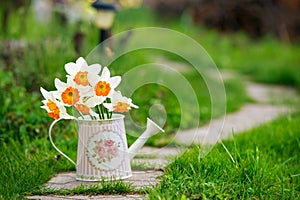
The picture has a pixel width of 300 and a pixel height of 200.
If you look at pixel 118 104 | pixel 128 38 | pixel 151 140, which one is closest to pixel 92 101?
pixel 118 104

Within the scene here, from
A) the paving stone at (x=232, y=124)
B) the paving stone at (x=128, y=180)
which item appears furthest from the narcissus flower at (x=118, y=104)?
the paving stone at (x=232, y=124)

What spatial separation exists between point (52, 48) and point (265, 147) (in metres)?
2.32

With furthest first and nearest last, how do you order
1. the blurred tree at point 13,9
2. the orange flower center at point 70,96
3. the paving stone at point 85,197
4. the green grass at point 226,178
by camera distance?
the blurred tree at point 13,9 < the orange flower center at point 70,96 < the paving stone at point 85,197 < the green grass at point 226,178

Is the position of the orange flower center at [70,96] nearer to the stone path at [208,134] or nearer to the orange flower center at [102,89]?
the orange flower center at [102,89]

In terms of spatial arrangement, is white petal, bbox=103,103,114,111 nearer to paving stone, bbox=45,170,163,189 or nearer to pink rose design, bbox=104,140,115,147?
pink rose design, bbox=104,140,115,147

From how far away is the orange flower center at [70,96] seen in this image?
308 centimetres

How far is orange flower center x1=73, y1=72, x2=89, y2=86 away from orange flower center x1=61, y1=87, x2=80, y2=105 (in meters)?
0.04

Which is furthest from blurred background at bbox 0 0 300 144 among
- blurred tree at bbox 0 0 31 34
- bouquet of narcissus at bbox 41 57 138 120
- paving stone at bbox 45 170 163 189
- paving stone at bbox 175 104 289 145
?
bouquet of narcissus at bbox 41 57 138 120

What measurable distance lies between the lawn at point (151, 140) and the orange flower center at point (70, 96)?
437mm

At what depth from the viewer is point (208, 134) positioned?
A: 4633mm

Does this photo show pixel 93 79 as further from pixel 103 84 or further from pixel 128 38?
pixel 128 38

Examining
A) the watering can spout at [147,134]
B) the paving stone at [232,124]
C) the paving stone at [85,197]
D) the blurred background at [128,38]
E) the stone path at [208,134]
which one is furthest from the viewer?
the blurred background at [128,38]

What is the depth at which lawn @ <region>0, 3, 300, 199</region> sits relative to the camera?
300 cm

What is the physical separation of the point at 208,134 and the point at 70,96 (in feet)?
5.84
